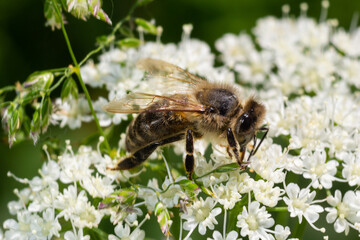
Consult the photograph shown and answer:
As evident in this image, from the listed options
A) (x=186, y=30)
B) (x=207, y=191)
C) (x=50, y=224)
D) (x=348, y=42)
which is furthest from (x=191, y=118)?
(x=348, y=42)

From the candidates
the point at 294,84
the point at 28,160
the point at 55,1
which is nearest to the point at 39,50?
the point at 28,160

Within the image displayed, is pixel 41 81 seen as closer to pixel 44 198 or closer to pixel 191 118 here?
pixel 44 198

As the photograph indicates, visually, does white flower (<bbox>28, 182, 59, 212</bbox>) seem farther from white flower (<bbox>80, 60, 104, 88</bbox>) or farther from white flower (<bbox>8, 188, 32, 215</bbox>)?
white flower (<bbox>80, 60, 104, 88</bbox>)

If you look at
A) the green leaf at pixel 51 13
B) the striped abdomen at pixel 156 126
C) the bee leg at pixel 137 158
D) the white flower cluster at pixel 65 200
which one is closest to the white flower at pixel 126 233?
the white flower cluster at pixel 65 200

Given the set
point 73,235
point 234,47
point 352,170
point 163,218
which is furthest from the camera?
point 234,47

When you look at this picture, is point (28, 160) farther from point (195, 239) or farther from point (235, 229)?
Result: point (235, 229)
